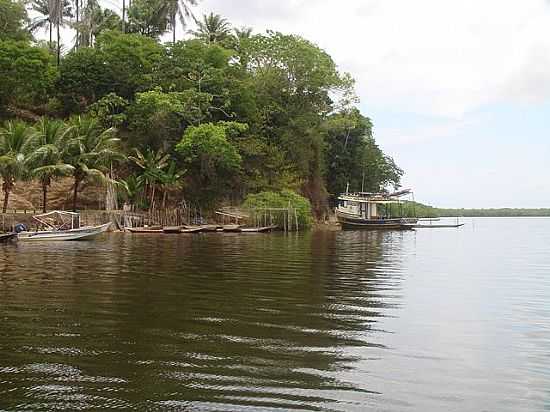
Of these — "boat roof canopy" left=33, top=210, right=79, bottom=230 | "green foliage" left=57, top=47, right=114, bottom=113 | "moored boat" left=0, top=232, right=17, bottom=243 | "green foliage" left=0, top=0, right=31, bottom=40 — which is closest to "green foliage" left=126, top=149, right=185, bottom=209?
"boat roof canopy" left=33, top=210, right=79, bottom=230

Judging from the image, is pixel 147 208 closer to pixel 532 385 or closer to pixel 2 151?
pixel 2 151

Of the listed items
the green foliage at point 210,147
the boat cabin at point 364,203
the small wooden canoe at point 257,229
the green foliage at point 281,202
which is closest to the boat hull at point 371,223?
the boat cabin at point 364,203

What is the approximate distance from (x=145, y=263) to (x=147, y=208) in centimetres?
2524

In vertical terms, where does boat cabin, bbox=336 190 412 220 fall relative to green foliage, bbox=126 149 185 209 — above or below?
below

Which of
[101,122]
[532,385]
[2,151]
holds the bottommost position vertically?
[532,385]

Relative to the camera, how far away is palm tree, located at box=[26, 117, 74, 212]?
3328cm

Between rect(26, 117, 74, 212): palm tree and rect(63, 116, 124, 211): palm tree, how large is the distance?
61cm

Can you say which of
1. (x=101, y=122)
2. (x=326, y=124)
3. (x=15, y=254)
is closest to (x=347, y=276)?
(x=15, y=254)

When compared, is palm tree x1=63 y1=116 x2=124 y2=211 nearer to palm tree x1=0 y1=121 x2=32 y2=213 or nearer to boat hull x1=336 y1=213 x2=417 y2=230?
palm tree x1=0 y1=121 x2=32 y2=213

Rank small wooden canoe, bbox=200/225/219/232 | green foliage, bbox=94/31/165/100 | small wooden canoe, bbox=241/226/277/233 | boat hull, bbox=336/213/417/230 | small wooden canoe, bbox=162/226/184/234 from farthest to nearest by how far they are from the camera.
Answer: boat hull, bbox=336/213/417/230, green foliage, bbox=94/31/165/100, small wooden canoe, bbox=241/226/277/233, small wooden canoe, bbox=200/225/219/232, small wooden canoe, bbox=162/226/184/234

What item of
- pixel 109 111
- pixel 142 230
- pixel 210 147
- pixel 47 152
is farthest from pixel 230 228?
pixel 47 152

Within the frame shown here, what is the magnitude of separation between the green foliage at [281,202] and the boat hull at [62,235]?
15331mm

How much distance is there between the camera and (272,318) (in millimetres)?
10133

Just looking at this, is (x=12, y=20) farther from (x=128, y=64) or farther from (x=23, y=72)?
(x=128, y=64)
